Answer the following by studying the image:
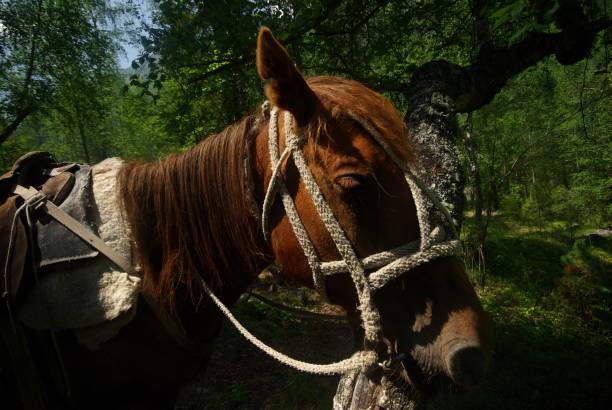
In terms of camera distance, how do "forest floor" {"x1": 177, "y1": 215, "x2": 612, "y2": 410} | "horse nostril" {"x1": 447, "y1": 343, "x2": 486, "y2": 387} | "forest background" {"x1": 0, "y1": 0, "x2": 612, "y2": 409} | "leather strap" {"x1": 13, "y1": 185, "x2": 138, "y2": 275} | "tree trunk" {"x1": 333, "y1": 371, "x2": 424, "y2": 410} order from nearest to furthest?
"horse nostril" {"x1": 447, "y1": 343, "x2": 486, "y2": 387}
"leather strap" {"x1": 13, "y1": 185, "x2": 138, "y2": 275}
"tree trunk" {"x1": 333, "y1": 371, "x2": 424, "y2": 410}
"forest background" {"x1": 0, "y1": 0, "x2": 612, "y2": 409}
"forest floor" {"x1": 177, "y1": 215, "x2": 612, "y2": 410}

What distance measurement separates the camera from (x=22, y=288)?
1312mm

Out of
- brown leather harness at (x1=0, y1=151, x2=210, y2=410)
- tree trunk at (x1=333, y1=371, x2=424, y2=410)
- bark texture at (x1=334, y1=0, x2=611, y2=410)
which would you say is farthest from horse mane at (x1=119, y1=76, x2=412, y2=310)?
tree trunk at (x1=333, y1=371, x2=424, y2=410)

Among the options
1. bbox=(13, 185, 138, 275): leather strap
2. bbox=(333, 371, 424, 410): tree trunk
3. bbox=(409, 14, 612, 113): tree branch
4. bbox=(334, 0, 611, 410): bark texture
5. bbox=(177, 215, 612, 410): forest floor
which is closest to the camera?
bbox=(13, 185, 138, 275): leather strap

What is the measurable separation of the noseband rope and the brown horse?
0.01m

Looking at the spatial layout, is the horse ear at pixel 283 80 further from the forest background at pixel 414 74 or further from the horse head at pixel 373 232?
the forest background at pixel 414 74

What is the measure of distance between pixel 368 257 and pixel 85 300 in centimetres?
123

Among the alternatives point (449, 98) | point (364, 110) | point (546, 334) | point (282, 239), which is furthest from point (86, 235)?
point (546, 334)

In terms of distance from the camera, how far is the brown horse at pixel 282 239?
49.5 inches

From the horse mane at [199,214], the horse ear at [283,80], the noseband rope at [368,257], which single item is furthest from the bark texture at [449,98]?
the horse mane at [199,214]

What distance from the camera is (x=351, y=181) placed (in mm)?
1259

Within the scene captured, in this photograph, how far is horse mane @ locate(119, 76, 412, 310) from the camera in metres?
1.54

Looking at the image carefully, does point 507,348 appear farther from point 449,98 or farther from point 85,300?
point 85,300

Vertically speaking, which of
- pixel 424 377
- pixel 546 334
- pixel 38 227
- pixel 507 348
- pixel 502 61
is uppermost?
pixel 502 61

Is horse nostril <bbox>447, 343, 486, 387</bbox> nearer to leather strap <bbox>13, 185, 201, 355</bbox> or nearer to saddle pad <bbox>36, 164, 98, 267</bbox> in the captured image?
leather strap <bbox>13, 185, 201, 355</bbox>
